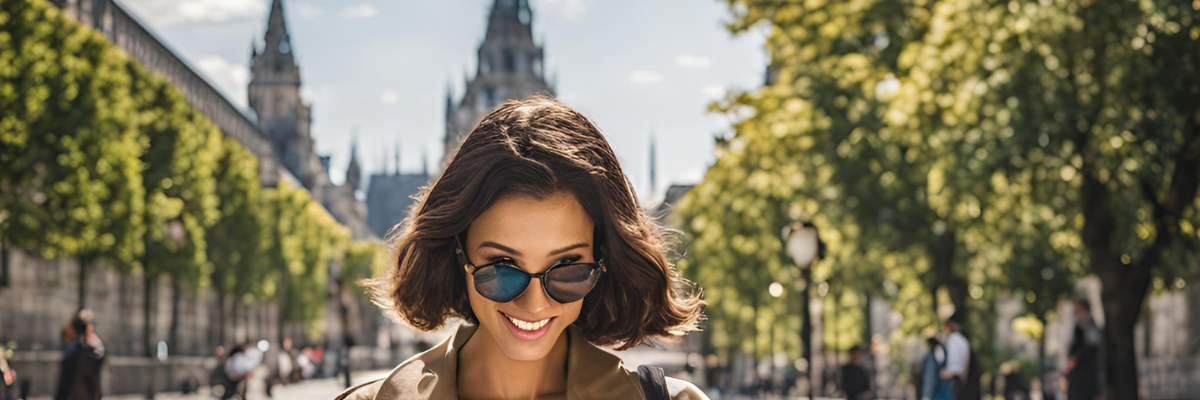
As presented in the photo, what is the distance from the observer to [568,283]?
3123mm

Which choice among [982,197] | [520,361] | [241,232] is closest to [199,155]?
[241,232]

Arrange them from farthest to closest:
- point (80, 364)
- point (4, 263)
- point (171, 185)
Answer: point (171, 185) < point (4, 263) < point (80, 364)

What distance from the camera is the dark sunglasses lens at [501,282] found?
3111 millimetres

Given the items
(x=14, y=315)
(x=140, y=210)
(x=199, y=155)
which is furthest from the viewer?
(x=199, y=155)

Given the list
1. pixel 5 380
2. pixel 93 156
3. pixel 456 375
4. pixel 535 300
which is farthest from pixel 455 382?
pixel 93 156

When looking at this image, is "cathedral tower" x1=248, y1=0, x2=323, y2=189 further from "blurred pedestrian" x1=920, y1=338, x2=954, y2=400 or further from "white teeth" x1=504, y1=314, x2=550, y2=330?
"white teeth" x1=504, y1=314, x2=550, y2=330

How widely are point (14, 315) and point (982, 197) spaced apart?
28.9 metres

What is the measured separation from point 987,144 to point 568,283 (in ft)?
57.7

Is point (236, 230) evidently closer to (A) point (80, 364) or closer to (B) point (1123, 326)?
(A) point (80, 364)

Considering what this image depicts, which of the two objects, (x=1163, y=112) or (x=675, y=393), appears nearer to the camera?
(x=675, y=393)

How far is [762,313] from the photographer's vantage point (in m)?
62.0

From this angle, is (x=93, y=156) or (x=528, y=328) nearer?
(x=528, y=328)

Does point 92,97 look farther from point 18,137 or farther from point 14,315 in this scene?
point 14,315

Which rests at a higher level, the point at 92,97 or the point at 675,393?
the point at 92,97
